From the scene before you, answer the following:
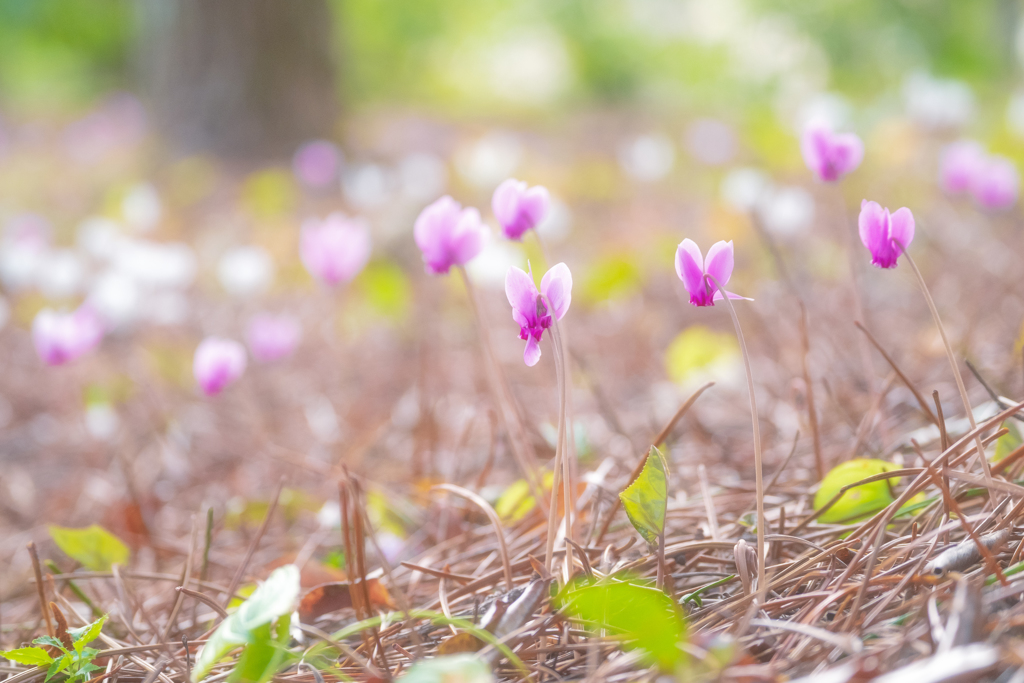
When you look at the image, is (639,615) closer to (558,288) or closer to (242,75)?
(558,288)

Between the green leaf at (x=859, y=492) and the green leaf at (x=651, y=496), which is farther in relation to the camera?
the green leaf at (x=859, y=492)

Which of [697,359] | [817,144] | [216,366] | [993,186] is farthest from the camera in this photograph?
[697,359]

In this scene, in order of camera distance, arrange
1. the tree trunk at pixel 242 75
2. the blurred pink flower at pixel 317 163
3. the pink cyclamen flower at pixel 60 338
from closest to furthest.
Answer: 1. the pink cyclamen flower at pixel 60 338
2. the blurred pink flower at pixel 317 163
3. the tree trunk at pixel 242 75

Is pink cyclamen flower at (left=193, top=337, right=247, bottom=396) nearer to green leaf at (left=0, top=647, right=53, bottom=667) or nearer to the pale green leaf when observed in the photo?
green leaf at (left=0, top=647, right=53, bottom=667)

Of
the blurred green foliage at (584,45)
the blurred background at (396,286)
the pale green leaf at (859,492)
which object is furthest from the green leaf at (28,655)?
the blurred green foliage at (584,45)

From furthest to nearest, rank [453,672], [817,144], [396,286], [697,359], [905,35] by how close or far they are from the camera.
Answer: [905,35] → [396,286] → [697,359] → [817,144] → [453,672]

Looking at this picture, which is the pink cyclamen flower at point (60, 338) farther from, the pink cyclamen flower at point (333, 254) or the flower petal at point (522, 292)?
the flower petal at point (522, 292)

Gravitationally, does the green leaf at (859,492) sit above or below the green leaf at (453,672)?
below

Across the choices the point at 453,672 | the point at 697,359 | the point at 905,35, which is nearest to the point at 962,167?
the point at 697,359
